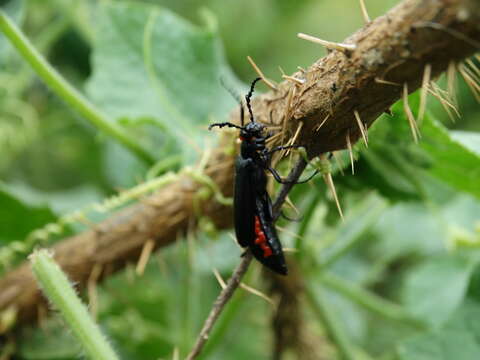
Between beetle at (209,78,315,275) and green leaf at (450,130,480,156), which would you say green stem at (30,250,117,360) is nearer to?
beetle at (209,78,315,275)

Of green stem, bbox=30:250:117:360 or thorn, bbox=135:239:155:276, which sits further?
thorn, bbox=135:239:155:276

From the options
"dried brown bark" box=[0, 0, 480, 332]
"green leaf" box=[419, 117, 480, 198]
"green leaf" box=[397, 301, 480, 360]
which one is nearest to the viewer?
"dried brown bark" box=[0, 0, 480, 332]

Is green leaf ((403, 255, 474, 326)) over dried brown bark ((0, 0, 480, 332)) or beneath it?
beneath

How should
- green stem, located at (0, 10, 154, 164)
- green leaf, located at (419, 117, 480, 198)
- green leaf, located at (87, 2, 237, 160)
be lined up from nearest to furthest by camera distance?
green leaf, located at (419, 117, 480, 198)
green stem, located at (0, 10, 154, 164)
green leaf, located at (87, 2, 237, 160)

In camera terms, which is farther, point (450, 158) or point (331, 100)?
point (450, 158)

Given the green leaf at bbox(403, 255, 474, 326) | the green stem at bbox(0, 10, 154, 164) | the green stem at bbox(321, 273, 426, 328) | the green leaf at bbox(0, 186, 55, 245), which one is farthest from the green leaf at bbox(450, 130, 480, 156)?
the green leaf at bbox(0, 186, 55, 245)

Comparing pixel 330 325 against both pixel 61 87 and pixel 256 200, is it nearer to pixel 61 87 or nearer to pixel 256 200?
pixel 256 200

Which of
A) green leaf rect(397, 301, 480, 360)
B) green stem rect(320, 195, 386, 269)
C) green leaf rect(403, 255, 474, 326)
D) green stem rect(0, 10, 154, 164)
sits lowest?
green leaf rect(397, 301, 480, 360)

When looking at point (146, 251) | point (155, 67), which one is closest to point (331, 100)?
point (146, 251)
